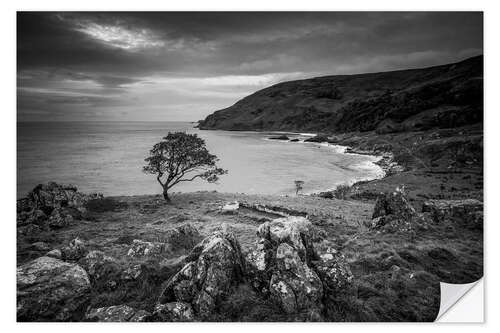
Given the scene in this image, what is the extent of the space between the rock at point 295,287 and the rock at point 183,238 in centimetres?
405

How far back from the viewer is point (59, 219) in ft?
36.0

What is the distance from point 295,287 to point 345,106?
4566 inches

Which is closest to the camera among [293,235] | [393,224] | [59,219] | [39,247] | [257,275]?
[257,275]

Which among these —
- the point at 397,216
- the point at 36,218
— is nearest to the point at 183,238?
the point at 36,218

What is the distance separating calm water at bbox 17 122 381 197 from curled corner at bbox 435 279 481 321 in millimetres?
12259

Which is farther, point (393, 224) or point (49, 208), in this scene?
point (49, 208)

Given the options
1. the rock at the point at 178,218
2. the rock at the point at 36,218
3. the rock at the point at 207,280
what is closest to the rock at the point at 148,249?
the rock at the point at 207,280

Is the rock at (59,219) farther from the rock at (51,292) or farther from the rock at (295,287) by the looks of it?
the rock at (295,287)

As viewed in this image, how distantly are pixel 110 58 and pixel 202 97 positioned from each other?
12.4 ft

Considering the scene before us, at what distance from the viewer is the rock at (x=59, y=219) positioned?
1076 cm

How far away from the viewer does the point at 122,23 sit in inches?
333

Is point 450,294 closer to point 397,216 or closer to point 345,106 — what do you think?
point 397,216
